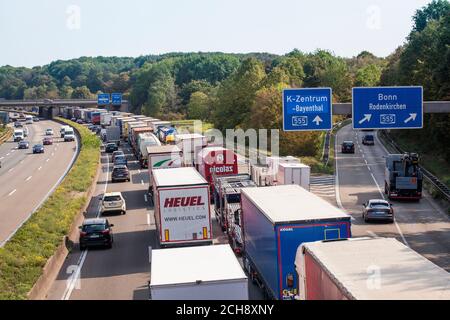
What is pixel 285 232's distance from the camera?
16.6 metres

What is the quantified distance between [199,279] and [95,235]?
15.1 meters

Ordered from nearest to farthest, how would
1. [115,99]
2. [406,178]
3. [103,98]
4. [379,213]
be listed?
1. [379,213]
2. [406,178]
3. [103,98]
4. [115,99]

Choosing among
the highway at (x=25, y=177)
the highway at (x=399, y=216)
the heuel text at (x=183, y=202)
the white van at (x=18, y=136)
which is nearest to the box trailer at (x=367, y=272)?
the heuel text at (x=183, y=202)

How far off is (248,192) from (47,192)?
2623cm

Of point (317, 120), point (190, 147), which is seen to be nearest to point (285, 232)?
point (317, 120)

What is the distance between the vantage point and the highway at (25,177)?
36.2 metres

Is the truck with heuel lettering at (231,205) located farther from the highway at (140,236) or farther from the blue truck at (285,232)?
the blue truck at (285,232)

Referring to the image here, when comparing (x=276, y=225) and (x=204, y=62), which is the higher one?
(x=204, y=62)

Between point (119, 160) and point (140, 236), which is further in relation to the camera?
point (119, 160)

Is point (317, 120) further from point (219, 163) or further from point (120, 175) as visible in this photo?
point (120, 175)

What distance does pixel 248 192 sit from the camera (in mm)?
22406

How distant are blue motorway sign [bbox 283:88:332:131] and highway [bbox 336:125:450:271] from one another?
535cm
